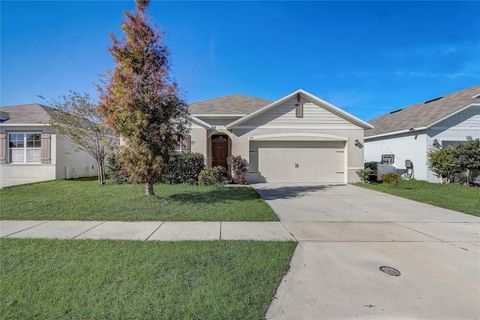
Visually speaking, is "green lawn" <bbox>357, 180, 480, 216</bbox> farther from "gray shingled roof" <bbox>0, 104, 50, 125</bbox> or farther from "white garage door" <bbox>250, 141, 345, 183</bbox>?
"gray shingled roof" <bbox>0, 104, 50, 125</bbox>

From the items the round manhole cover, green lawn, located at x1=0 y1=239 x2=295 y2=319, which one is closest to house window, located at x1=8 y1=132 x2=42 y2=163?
green lawn, located at x1=0 y1=239 x2=295 y2=319

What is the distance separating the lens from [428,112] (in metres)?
17.0

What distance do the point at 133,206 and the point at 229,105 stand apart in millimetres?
11590

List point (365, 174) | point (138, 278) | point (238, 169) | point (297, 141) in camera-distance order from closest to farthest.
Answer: point (138, 278)
point (238, 169)
point (365, 174)
point (297, 141)

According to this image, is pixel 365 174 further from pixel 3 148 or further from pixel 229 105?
pixel 3 148

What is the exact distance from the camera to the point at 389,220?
6.81 metres

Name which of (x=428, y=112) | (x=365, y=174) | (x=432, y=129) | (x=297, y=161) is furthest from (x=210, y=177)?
(x=428, y=112)

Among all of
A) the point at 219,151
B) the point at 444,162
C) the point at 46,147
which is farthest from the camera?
the point at 219,151

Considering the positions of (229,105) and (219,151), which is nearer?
(219,151)

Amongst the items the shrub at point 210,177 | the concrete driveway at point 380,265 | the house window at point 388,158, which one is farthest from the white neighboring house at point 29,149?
the house window at point 388,158

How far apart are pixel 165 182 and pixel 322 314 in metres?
11.3

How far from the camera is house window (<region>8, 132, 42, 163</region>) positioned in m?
15.4

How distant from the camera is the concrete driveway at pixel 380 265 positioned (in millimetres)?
2963

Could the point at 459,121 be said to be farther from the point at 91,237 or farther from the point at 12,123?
the point at 12,123
